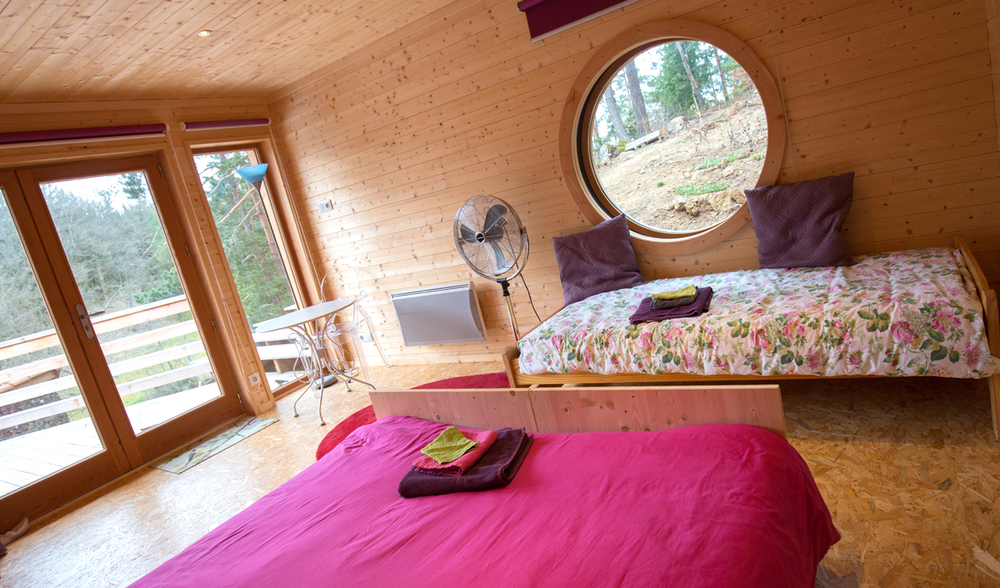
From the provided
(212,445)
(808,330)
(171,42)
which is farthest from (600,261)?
(212,445)

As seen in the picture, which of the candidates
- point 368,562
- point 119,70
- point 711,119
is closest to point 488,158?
point 711,119

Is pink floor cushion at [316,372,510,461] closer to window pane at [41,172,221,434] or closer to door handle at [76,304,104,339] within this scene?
window pane at [41,172,221,434]

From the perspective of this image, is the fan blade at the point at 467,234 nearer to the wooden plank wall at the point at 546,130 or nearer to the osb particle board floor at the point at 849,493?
the wooden plank wall at the point at 546,130

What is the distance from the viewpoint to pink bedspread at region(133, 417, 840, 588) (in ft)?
3.97

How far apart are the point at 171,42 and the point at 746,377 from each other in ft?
12.0

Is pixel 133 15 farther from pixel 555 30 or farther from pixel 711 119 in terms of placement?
pixel 711 119

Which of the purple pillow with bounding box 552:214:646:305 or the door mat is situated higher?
the purple pillow with bounding box 552:214:646:305

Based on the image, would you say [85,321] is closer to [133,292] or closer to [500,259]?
[133,292]

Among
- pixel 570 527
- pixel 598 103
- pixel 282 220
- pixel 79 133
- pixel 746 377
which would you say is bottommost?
pixel 746 377

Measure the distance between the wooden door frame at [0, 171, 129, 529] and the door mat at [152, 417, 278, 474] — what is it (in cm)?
31

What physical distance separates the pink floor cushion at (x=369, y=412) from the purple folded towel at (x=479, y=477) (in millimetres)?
1657

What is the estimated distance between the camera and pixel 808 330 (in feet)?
7.29

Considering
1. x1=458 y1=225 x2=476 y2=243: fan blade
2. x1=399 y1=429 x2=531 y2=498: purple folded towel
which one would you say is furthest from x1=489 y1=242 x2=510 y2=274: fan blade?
x1=399 y1=429 x2=531 y2=498: purple folded towel

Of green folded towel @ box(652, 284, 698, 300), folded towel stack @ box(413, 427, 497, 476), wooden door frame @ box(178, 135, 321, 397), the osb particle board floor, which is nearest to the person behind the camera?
the osb particle board floor
